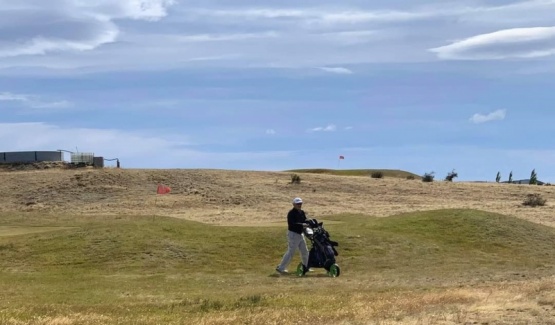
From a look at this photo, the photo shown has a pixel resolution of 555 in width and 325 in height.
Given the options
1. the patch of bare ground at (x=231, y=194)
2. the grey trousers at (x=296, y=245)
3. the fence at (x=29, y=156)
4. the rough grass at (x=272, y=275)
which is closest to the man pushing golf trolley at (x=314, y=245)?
the grey trousers at (x=296, y=245)

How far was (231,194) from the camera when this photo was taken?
58781 mm

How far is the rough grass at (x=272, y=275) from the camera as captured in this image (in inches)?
498

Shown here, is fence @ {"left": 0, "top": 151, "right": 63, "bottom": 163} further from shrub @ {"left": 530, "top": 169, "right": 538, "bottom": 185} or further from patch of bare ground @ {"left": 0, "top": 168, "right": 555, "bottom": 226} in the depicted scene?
shrub @ {"left": 530, "top": 169, "right": 538, "bottom": 185}

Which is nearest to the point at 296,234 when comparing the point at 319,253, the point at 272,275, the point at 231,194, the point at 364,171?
the point at 319,253

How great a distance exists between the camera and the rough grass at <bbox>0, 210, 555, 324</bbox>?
12656mm

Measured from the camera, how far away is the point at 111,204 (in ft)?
178

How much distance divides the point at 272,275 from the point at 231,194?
3705cm

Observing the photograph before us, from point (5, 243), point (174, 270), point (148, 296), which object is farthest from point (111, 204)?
point (148, 296)

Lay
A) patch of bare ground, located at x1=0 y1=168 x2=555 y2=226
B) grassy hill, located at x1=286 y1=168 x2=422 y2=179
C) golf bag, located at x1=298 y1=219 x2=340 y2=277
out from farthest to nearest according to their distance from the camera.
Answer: grassy hill, located at x1=286 y1=168 x2=422 y2=179 < patch of bare ground, located at x1=0 y1=168 x2=555 y2=226 < golf bag, located at x1=298 y1=219 x2=340 y2=277

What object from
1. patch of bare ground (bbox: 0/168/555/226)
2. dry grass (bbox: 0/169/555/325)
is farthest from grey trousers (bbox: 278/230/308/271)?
patch of bare ground (bbox: 0/168/555/226)

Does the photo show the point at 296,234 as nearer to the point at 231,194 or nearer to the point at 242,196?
the point at 242,196

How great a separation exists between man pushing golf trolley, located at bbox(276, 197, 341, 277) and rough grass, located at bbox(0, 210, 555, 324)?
0.36m

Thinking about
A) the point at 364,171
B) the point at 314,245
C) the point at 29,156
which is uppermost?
the point at 29,156

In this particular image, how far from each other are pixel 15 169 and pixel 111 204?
66.2 ft
